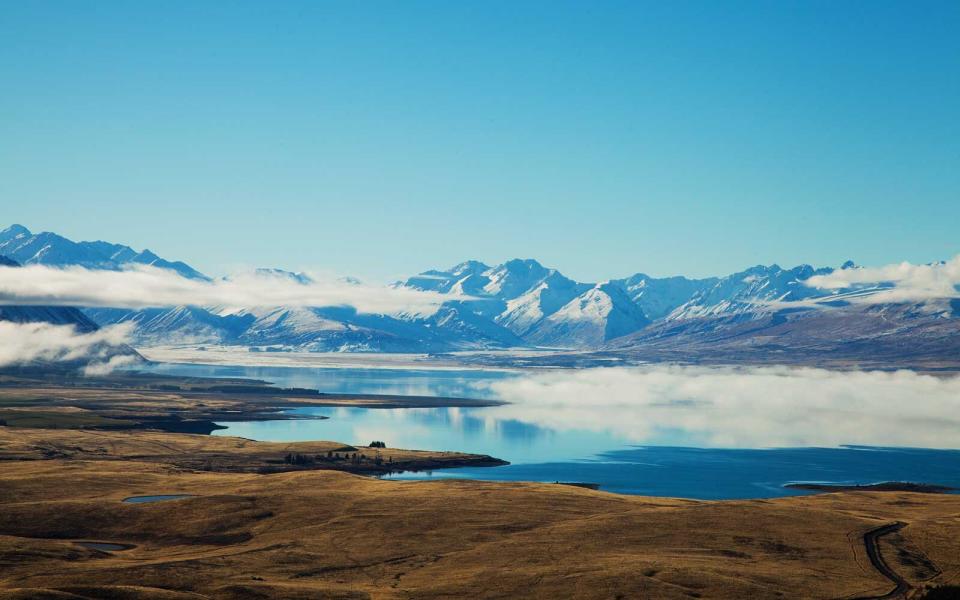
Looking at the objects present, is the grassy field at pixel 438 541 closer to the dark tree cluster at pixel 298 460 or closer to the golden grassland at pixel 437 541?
the golden grassland at pixel 437 541

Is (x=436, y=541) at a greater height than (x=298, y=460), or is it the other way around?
(x=436, y=541)

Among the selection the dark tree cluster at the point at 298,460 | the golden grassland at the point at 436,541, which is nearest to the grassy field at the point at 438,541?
the golden grassland at the point at 436,541

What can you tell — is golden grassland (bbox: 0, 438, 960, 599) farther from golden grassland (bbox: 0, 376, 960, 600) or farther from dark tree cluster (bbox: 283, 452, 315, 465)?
dark tree cluster (bbox: 283, 452, 315, 465)

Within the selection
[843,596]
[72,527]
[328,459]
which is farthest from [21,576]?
[328,459]

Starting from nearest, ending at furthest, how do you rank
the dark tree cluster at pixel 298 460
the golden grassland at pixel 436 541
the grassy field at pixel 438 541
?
the golden grassland at pixel 436 541
the grassy field at pixel 438 541
the dark tree cluster at pixel 298 460

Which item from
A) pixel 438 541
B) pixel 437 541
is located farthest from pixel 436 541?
pixel 438 541

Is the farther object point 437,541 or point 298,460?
point 298,460

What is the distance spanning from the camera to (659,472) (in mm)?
197000

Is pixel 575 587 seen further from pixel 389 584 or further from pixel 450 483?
pixel 450 483

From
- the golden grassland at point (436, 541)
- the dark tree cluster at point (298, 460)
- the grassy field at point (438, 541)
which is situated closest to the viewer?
the golden grassland at point (436, 541)

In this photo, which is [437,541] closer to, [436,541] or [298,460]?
[436,541]

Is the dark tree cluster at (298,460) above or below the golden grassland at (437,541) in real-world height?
below

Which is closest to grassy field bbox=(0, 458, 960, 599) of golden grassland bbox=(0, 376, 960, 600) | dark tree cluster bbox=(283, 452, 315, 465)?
golden grassland bbox=(0, 376, 960, 600)

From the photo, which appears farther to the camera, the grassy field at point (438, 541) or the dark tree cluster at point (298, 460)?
the dark tree cluster at point (298, 460)
